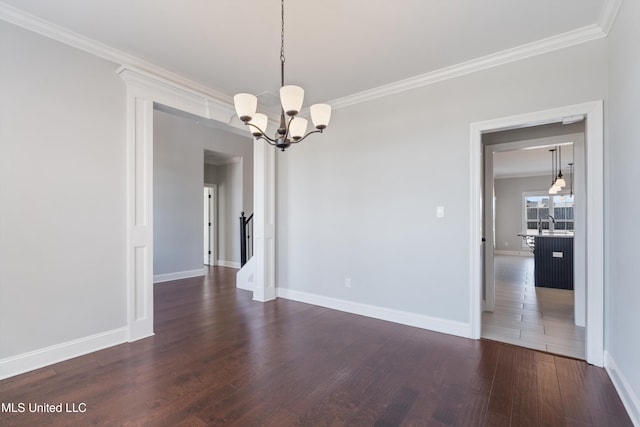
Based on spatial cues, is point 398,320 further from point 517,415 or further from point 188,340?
point 188,340

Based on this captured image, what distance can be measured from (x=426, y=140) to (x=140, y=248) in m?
3.31

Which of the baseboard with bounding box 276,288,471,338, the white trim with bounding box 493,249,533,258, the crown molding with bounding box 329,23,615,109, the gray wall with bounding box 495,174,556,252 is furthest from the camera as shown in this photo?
the gray wall with bounding box 495,174,556,252

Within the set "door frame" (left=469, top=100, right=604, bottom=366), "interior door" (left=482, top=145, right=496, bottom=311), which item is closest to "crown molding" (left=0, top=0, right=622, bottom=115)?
"door frame" (left=469, top=100, right=604, bottom=366)

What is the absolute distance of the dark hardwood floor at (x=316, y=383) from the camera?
1.86 meters

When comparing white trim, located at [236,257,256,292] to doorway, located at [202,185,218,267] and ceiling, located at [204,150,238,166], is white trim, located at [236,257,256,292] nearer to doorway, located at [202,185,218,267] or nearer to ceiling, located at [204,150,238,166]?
doorway, located at [202,185,218,267]

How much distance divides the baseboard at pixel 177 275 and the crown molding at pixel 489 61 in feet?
15.5

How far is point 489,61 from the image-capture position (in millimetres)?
2980

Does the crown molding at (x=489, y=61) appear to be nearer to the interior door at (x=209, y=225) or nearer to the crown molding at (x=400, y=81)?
the crown molding at (x=400, y=81)

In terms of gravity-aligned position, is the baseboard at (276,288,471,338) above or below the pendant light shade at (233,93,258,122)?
below

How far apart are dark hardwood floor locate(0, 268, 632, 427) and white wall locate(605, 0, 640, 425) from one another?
339 mm

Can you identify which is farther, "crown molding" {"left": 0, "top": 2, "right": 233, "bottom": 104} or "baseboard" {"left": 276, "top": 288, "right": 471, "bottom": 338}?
"baseboard" {"left": 276, "top": 288, "right": 471, "bottom": 338}

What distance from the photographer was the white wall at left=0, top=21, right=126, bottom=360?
7.78ft

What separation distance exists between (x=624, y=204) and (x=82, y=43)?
14.9 feet

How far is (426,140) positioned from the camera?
11.1ft
